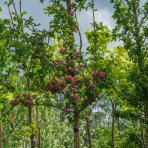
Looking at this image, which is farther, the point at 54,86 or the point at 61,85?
the point at 54,86

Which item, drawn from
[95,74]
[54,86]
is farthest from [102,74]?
[54,86]

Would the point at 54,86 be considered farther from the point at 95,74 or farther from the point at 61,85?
the point at 95,74

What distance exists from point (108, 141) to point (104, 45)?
11.2 meters

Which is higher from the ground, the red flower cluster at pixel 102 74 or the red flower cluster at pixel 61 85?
the red flower cluster at pixel 102 74

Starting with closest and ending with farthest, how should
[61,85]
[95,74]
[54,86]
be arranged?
[95,74], [61,85], [54,86]

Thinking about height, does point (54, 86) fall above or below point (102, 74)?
below

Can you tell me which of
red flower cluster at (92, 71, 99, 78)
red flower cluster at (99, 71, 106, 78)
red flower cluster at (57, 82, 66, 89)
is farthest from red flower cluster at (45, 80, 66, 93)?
red flower cluster at (99, 71, 106, 78)

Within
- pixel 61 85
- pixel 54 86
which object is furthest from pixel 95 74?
pixel 54 86

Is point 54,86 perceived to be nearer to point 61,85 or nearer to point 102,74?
point 61,85

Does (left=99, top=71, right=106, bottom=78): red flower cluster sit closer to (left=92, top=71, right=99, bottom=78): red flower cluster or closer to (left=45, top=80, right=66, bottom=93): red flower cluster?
(left=92, top=71, right=99, bottom=78): red flower cluster

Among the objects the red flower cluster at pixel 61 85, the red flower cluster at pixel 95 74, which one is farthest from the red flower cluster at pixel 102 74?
the red flower cluster at pixel 61 85

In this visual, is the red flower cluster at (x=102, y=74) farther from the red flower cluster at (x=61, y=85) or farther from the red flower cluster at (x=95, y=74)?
the red flower cluster at (x=61, y=85)

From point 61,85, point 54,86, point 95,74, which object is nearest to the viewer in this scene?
point 95,74

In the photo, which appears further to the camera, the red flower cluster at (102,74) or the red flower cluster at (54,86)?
the red flower cluster at (54,86)
